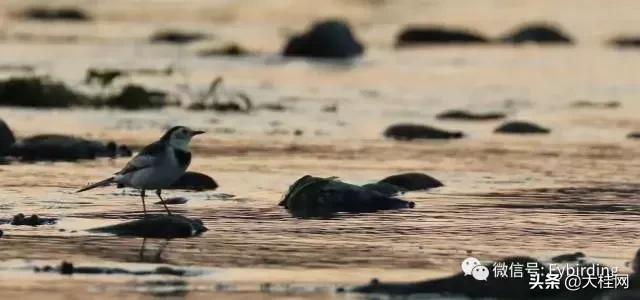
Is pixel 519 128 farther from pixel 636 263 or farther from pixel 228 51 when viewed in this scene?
pixel 228 51

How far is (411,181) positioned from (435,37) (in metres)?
31.5

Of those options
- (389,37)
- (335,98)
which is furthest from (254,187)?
(389,37)

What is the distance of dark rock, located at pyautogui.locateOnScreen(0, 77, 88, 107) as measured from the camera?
93.4 ft

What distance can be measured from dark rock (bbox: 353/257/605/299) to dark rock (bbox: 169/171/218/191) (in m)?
6.55

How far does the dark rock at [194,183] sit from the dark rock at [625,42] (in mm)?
31333

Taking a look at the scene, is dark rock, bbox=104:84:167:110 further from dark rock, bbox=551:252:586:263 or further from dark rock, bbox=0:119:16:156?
dark rock, bbox=551:252:586:263

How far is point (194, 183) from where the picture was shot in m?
19.1

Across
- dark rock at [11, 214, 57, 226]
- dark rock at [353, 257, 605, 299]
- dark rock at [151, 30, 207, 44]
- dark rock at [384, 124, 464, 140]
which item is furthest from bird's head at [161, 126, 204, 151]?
dark rock at [151, 30, 207, 44]

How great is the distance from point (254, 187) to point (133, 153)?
3.58m

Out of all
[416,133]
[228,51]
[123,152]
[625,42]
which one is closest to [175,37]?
[228,51]

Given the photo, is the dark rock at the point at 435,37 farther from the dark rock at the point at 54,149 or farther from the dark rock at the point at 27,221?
the dark rock at the point at 27,221

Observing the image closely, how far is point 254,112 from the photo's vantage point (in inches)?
1133

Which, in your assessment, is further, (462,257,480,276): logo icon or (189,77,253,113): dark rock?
(189,77,253,113): dark rock

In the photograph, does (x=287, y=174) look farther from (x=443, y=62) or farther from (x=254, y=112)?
(x=443, y=62)
